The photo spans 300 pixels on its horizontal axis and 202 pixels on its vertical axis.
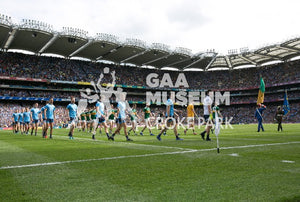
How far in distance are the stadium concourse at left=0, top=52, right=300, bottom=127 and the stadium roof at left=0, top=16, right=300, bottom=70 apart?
85.4 inches

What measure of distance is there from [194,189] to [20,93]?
4986 cm

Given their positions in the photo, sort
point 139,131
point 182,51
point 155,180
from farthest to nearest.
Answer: point 182,51 < point 139,131 < point 155,180

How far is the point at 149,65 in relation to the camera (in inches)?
2436

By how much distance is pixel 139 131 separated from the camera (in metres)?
23.3

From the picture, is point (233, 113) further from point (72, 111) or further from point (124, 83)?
point (72, 111)

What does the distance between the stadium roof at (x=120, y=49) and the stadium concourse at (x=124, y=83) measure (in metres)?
2.17

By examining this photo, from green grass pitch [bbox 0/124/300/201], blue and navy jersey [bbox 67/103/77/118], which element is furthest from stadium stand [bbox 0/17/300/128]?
green grass pitch [bbox 0/124/300/201]

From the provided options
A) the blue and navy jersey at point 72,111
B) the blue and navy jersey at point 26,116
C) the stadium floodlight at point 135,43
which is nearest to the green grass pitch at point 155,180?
the blue and navy jersey at point 72,111

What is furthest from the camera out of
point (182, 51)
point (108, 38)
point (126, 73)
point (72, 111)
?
point (126, 73)

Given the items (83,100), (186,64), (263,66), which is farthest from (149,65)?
(263,66)

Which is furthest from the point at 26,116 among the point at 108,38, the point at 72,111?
the point at 108,38

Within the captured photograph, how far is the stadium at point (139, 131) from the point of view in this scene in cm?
361

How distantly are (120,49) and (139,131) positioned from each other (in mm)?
30058

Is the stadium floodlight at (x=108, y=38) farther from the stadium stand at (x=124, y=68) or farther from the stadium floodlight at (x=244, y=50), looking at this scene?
the stadium floodlight at (x=244, y=50)
